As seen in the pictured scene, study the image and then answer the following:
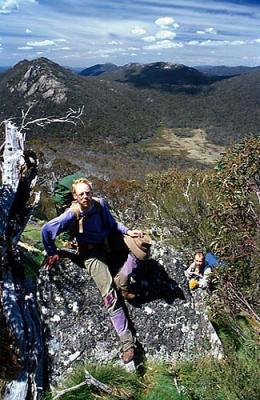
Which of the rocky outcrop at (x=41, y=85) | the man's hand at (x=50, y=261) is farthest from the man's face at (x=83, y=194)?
the rocky outcrop at (x=41, y=85)

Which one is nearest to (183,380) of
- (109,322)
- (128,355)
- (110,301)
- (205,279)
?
(128,355)

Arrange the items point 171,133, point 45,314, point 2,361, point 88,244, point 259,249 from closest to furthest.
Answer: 1. point 2,361
2. point 45,314
3. point 88,244
4. point 259,249
5. point 171,133

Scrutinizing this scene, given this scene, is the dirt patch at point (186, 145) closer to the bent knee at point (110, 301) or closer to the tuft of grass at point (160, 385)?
the bent knee at point (110, 301)

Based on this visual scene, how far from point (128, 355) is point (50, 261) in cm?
129

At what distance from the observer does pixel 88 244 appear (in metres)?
4.91

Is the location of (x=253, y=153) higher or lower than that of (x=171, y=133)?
higher

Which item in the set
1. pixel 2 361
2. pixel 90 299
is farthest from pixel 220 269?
pixel 2 361

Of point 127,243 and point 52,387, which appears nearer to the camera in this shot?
point 52,387

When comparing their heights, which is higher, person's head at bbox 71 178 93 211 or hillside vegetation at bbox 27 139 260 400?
person's head at bbox 71 178 93 211

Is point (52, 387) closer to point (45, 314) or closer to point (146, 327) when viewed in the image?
point (45, 314)

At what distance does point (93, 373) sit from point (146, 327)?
0.83 meters

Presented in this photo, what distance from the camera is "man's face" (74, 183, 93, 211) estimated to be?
4355 millimetres

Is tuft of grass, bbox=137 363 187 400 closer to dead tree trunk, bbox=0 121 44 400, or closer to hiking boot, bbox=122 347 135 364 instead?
hiking boot, bbox=122 347 135 364

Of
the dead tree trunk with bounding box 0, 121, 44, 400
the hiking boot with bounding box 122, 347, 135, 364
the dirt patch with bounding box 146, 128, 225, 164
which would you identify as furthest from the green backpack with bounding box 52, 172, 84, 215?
the dirt patch with bounding box 146, 128, 225, 164
